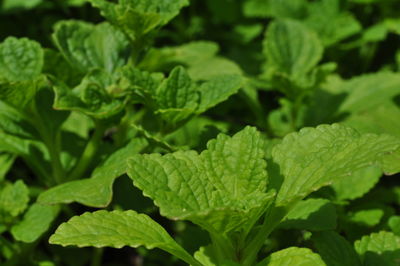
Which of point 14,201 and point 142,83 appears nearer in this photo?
point 142,83

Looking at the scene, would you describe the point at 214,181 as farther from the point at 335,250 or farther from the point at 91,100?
the point at 91,100

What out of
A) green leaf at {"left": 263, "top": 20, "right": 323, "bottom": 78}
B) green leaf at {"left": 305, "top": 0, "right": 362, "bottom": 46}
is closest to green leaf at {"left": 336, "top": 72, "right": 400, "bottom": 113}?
green leaf at {"left": 263, "top": 20, "right": 323, "bottom": 78}

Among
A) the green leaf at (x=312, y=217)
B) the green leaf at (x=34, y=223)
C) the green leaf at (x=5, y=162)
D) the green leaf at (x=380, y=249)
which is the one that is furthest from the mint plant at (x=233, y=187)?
the green leaf at (x=5, y=162)

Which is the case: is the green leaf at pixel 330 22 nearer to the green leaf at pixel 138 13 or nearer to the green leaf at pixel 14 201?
the green leaf at pixel 138 13

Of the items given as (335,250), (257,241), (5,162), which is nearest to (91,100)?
(5,162)

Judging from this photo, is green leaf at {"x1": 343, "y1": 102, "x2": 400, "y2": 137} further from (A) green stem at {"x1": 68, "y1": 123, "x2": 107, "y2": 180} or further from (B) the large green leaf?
(B) the large green leaf

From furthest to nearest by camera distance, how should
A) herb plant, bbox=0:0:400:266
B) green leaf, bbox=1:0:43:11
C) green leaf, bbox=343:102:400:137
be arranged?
green leaf, bbox=1:0:43:11
green leaf, bbox=343:102:400:137
herb plant, bbox=0:0:400:266
